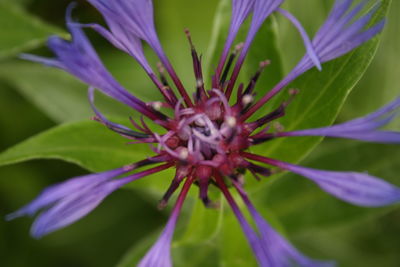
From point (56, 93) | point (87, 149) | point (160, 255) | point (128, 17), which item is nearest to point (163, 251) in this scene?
point (160, 255)

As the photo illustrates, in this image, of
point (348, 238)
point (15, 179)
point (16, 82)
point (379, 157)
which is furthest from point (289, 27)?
point (15, 179)

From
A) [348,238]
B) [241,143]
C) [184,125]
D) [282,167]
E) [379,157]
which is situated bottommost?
[348,238]

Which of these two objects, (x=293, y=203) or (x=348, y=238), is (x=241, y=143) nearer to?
(x=293, y=203)

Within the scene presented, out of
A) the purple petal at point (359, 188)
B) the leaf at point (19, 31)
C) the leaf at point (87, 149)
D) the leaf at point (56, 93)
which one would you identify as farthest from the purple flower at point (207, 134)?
the leaf at point (56, 93)

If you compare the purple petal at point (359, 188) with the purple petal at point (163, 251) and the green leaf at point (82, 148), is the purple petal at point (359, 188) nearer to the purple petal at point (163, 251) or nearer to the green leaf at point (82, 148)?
the purple petal at point (163, 251)

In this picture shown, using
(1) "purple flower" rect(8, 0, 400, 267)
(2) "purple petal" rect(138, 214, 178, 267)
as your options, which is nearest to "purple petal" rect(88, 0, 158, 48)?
(1) "purple flower" rect(8, 0, 400, 267)

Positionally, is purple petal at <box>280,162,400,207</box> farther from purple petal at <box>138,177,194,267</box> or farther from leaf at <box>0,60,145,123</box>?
leaf at <box>0,60,145,123</box>
